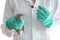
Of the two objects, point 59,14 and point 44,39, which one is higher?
point 59,14

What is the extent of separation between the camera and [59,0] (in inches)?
40.0

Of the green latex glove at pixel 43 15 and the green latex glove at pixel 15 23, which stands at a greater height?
the green latex glove at pixel 43 15

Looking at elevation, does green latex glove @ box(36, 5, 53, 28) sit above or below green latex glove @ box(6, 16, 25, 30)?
above

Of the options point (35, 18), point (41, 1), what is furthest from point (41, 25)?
point (41, 1)

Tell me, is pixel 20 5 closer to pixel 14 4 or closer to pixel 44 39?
pixel 14 4

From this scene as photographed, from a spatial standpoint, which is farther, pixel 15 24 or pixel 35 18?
pixel 35 18

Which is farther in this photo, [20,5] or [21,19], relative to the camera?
[20,5]

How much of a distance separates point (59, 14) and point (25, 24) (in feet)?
0.80

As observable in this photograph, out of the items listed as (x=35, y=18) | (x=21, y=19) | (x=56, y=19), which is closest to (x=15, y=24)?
(x=21, y=19)

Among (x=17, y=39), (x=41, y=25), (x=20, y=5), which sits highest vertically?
(x=20, y=5)

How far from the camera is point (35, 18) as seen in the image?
40.5 inches

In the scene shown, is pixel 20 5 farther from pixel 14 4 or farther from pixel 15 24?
pixel 15 24

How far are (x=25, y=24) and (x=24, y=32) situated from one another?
0.06m

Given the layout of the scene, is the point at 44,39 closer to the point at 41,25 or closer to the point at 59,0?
the point at 41,25
